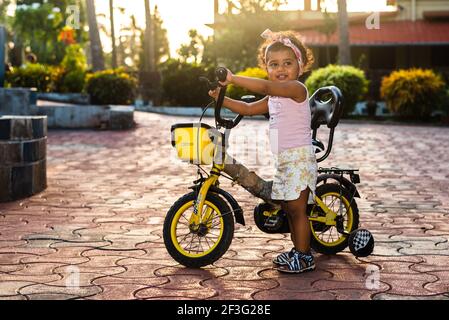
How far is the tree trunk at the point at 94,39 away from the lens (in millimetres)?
25016

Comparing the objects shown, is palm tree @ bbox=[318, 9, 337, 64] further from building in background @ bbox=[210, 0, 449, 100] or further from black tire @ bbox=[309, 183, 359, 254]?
black tire @ bbox=[309, 183, 359, 254]

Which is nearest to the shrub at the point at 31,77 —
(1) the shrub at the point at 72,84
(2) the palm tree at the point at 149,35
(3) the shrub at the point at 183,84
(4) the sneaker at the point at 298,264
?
(1) the shrub at the point at 72,84

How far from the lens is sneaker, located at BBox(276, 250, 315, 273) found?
449 centimetres

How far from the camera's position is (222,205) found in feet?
15.2

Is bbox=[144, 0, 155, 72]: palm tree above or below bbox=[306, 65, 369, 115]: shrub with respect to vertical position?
above

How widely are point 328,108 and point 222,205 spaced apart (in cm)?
88

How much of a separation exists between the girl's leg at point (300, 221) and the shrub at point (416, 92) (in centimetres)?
1848

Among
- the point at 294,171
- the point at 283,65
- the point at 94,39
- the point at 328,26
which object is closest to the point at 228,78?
the point at 283,65

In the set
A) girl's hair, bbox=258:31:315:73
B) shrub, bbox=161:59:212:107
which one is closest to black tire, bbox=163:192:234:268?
girl's hair, bbox=258:31:315:73

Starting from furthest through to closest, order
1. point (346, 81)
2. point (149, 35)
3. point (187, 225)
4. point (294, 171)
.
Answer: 1. point (149, 35)
2. point (346, 81)
3. point (187, 225)
4. point (294, 171)

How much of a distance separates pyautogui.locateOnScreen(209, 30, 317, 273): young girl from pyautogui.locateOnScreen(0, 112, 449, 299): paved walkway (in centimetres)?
22

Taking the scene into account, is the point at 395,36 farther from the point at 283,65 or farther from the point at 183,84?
the point at 283,65
